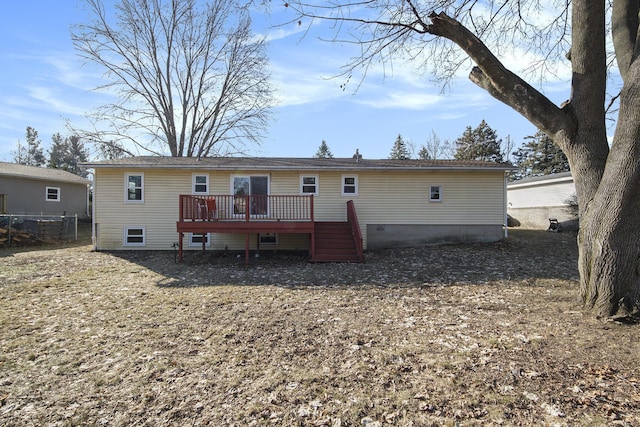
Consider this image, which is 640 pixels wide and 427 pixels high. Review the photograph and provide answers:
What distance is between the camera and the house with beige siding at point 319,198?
1338 cm

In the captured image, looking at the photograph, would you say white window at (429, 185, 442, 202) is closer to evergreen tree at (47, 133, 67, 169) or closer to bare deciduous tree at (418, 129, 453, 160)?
bare deciduous tree at (418, 129, 453, 160)

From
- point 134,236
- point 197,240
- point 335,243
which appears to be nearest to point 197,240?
point 197,240

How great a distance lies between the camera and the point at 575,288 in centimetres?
720

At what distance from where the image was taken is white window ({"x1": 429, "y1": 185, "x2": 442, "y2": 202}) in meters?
13.8

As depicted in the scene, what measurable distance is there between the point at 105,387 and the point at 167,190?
10.9 metres

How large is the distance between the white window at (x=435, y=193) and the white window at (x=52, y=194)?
2171 centimetres

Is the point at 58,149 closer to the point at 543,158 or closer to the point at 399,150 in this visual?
the point at 399,150

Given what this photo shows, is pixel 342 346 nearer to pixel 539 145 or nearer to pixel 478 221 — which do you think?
pixel 478 221

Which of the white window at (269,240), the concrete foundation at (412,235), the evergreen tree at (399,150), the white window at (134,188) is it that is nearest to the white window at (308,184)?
the white window at (269,240)

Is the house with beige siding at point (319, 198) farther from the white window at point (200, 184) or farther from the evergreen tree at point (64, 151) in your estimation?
the evergreen tree at point (64, 151)

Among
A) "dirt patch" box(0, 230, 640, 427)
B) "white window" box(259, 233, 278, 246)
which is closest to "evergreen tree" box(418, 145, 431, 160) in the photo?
"white window" box(259, 233, 278, 246)

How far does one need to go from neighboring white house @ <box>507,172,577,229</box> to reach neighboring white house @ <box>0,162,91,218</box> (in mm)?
28279

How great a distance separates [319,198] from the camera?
1362 centimetres

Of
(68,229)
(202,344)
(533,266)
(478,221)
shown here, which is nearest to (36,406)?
(202,344)
